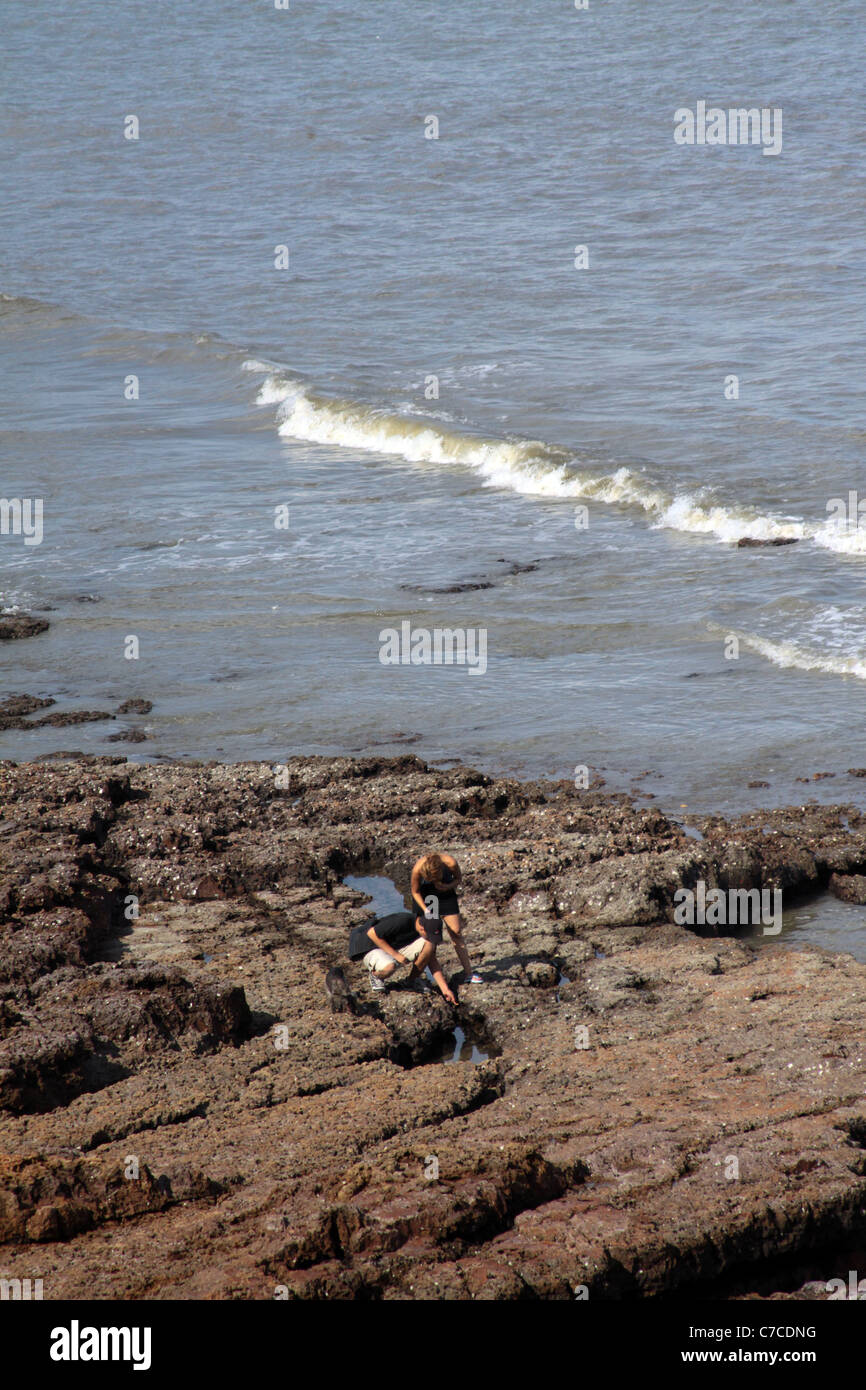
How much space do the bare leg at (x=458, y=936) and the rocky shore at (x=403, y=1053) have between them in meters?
0.16

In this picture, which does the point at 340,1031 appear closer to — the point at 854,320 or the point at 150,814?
the point at 150,814

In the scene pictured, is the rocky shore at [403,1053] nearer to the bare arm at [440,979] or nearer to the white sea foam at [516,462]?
the bare arm at [440,979]

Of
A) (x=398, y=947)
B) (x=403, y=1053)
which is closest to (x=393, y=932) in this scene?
(x=398, y=947)

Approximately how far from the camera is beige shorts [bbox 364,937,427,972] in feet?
25.6

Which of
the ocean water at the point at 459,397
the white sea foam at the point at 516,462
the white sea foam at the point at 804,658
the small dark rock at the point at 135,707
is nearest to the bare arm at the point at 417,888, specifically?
the ocean water at the point at 459,397

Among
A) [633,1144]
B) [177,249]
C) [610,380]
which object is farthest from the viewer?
[177,249]

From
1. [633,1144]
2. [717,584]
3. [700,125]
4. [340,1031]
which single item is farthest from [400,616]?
[700,125]

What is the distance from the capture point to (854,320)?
2588 centimetres

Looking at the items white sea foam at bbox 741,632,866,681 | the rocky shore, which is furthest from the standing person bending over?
white sea foam at bbox 741,632,866,681

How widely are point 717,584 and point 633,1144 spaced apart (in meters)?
11.0

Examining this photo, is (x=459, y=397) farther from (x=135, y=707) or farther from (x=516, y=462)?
(x=135, y=707)

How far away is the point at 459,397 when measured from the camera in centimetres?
2475

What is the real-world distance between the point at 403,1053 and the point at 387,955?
0.82 m

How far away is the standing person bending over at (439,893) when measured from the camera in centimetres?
794
